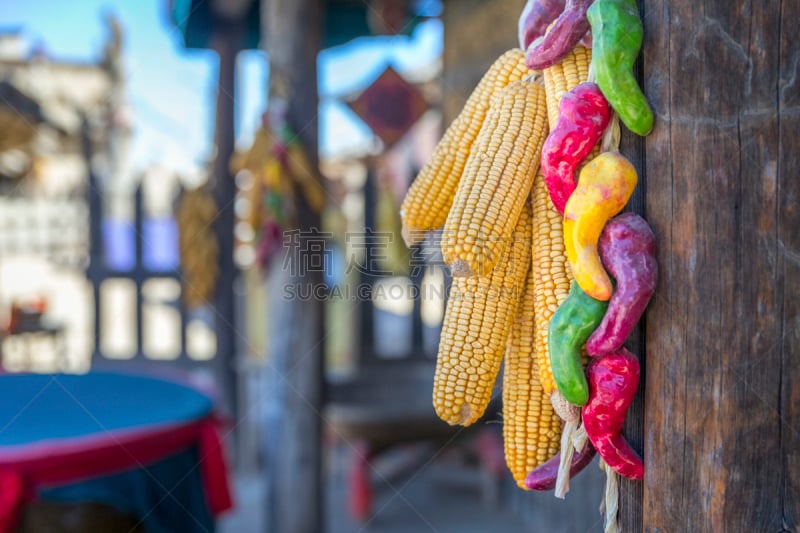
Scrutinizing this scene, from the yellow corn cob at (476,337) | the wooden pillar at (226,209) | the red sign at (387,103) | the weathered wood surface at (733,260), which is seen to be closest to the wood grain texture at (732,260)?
the weathered wood surface at (733,260)

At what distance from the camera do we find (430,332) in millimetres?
6637

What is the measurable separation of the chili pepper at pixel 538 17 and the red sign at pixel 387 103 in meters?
2.77

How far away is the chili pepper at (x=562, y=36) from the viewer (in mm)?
860

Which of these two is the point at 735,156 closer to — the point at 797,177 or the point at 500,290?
the point at 797,177

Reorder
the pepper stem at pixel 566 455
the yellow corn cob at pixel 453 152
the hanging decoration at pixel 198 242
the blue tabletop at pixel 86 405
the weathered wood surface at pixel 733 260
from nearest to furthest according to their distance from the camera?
1. the weathered wood surface at pixel 733 260
2. the pepper stem at pixel 566 455
3. the yellow corn cob at pixel 453 152
4. the blue tabletop at pixel 86 405
5. the hanging decoration at pixel 198 242

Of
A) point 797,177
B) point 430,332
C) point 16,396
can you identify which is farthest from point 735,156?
point 430,332

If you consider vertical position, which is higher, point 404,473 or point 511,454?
point 511,454

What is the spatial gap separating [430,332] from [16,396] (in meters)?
4.53

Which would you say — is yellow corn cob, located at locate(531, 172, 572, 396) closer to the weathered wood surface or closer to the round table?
the weathered wood surface

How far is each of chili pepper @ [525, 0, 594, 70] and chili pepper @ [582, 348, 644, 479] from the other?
0.39 m

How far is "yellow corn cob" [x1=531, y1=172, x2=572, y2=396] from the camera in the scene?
87 centimetres

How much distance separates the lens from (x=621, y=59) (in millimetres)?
810

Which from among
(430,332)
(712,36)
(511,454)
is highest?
(712,36)

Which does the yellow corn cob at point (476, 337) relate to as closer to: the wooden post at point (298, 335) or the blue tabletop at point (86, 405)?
the blue tabletop at point (86, 405)
